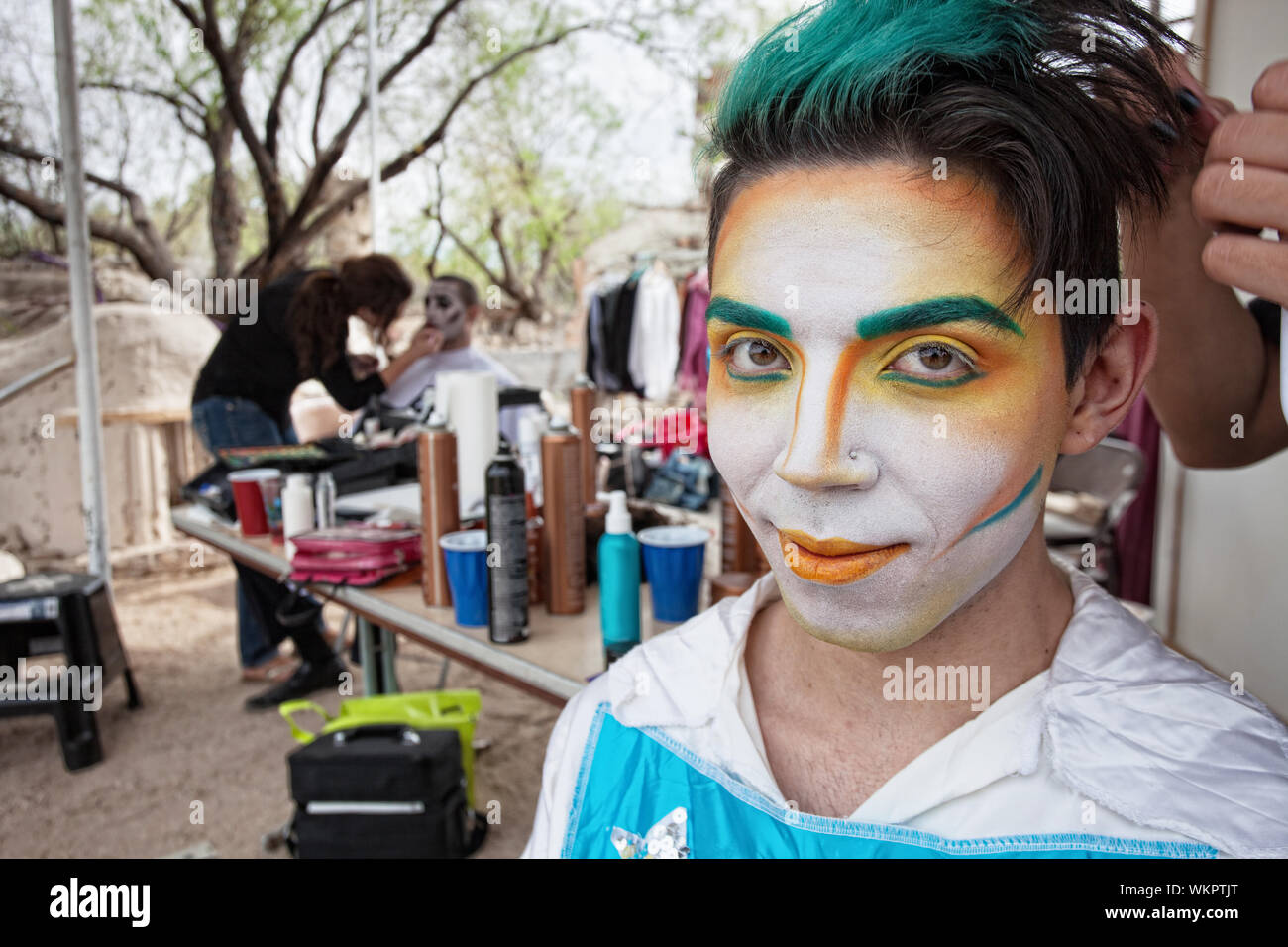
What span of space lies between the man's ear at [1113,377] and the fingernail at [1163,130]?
0.56ft

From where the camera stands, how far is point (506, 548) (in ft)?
5.80

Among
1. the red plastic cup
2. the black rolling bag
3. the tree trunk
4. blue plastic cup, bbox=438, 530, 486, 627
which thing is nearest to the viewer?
blue plastic cup, bbox=438, 530, 486, 627

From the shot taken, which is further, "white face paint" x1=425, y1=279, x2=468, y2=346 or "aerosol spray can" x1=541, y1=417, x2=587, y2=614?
"white face paint" x1=425, y1=279, x2=468, y2=346

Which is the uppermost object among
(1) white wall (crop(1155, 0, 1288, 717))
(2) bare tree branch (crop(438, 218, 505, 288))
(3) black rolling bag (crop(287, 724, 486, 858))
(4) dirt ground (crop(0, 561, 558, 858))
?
(2) bare tree branch (crop(438, 218, 505, 288))

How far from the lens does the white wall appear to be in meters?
2.76

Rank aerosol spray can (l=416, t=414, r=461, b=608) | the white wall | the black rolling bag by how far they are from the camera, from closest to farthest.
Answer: aerosol spray can (l=416, t=414, r=461, b=608) → the black rolling bag → the white wall

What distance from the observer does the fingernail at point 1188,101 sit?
974mm

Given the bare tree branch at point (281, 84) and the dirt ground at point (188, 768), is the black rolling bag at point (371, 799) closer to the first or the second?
the dirt ground at point (188, 768)

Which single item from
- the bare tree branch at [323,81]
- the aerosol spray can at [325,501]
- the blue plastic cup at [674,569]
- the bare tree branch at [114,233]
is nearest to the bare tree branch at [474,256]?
the bare tree branch at [323,81]

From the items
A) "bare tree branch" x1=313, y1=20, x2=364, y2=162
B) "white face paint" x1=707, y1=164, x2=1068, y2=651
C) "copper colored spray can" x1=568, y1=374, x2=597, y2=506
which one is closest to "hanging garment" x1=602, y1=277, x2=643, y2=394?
"bare tree branch" x1=313, y1=20, x2=364, y2=162

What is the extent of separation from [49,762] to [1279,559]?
14.1 feet

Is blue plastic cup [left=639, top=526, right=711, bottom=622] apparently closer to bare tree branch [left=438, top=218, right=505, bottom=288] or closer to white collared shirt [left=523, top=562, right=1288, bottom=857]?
white collared shirt [left=523, top=562, right=1288, bottom=857]

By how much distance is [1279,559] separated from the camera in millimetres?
2791
